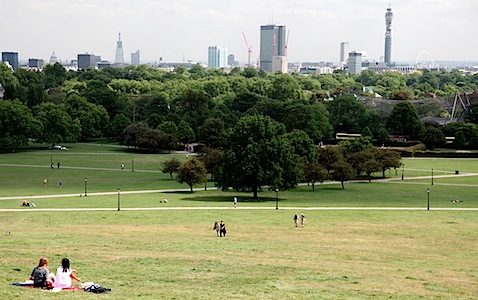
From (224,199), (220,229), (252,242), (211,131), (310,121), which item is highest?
(310,121)

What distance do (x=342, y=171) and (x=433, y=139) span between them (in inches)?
Answer: 1763

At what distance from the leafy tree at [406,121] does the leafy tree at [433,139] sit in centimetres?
816

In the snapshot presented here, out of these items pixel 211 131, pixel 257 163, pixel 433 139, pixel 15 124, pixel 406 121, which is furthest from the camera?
pixel 406 121

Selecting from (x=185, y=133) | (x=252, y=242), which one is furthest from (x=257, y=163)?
(x=185, y=133)

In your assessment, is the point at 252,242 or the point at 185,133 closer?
the point at 252,242

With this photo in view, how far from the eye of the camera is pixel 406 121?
13338cm

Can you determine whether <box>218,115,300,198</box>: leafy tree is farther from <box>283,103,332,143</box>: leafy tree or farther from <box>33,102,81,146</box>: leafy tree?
<box>33,102,81,146</box>: leafy tree

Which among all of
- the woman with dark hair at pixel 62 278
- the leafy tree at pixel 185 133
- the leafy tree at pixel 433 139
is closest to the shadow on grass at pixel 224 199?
the woman with dark hair at pixel 62 278

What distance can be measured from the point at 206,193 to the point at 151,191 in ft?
17.1

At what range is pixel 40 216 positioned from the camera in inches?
2109

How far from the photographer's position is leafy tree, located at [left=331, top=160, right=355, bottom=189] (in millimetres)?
80250

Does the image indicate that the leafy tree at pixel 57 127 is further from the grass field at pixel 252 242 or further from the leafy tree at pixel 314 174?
the leafy tree at pixel 314 174

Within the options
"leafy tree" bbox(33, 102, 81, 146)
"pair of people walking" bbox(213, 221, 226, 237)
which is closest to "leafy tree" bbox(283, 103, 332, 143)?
"leafy tree" bbox(33, 102, 81, 146)

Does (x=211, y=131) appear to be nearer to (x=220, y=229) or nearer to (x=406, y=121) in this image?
(x=406, y=121)
